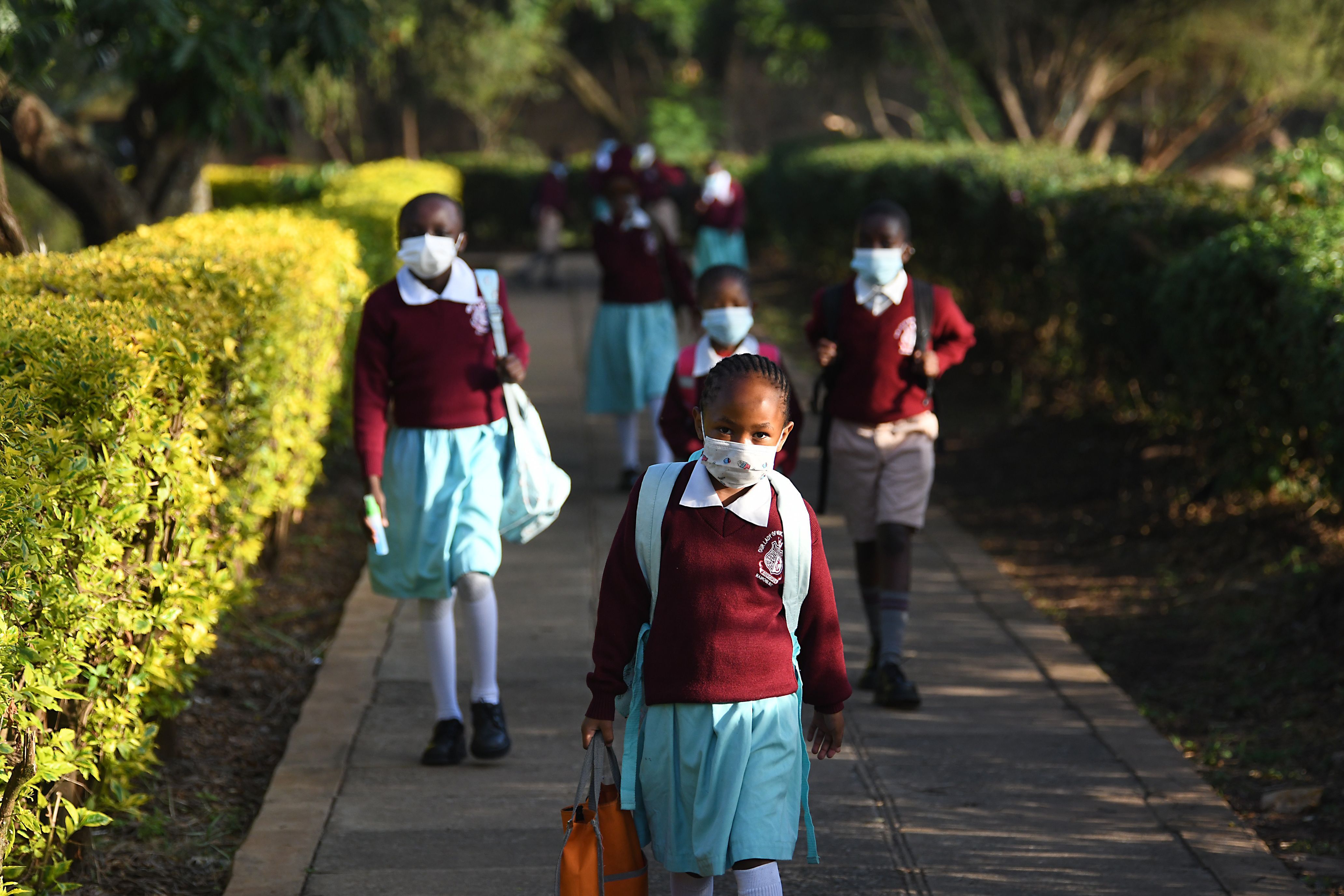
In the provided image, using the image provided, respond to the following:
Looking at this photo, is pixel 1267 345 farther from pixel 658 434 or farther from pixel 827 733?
pixel 827 733

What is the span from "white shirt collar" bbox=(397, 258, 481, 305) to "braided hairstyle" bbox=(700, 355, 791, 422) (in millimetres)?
1801

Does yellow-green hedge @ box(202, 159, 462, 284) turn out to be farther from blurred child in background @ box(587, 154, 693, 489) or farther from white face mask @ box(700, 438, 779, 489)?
white face mask @ box(700, 438, 779, 489)

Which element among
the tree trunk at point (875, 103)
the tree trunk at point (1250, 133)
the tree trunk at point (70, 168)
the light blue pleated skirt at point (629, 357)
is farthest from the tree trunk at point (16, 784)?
the tree trunk at point (875, 103)

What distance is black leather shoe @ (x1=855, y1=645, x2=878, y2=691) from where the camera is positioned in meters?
5.25

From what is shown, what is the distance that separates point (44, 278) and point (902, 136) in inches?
1092

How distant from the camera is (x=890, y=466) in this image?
505 centimetres

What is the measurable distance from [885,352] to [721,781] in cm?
242

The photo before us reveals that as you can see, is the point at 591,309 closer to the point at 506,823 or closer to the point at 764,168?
the point at 764,168

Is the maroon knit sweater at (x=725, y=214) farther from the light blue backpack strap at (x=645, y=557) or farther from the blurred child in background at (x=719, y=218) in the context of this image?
the light blue backpack strap at (x=645, y=557)

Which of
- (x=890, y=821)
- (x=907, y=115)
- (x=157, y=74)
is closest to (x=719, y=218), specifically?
(x=157, y=74)

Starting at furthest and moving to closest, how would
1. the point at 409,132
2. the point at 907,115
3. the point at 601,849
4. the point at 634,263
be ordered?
1. the point at 409,132
2. the point at 907,115
3. the point at 634,263
4. the point at 601,849

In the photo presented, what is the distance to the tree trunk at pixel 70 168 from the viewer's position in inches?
320

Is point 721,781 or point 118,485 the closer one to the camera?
point 721,781

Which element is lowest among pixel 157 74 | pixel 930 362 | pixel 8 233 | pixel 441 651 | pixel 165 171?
pixel 441 651
